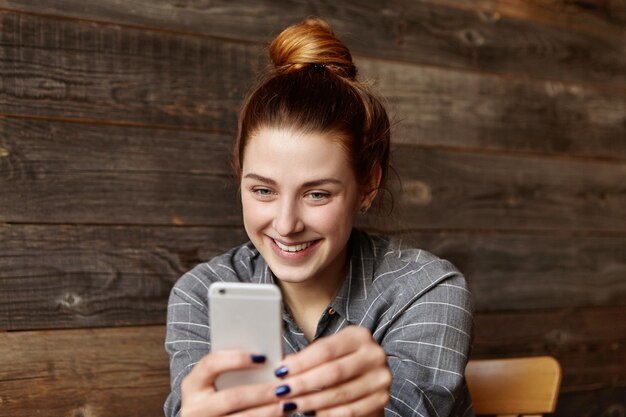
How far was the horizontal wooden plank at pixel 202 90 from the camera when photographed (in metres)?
1.34

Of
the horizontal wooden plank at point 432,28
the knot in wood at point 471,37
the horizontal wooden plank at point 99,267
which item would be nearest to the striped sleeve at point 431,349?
the horizontal wooden plank at point 99,267

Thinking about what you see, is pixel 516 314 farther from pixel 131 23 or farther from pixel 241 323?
pixel 241 323

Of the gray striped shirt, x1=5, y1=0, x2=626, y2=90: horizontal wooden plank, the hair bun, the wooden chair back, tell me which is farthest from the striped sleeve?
x1=5, y1=0, x2=626, y2=90: horizontal wooden plank

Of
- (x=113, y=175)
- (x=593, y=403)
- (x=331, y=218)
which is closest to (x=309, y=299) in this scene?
(x=331, y=218)

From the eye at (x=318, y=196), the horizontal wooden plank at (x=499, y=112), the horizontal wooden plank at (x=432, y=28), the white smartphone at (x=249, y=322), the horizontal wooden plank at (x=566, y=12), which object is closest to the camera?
the white smartphone at (x=249, y=322)

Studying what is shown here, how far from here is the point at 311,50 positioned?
1207 millimetres

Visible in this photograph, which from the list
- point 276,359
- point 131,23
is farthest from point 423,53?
point 276,359

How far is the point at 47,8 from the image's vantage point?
4.39 feet

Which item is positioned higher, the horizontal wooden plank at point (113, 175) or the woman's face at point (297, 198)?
the woman's face at point (297, 198)

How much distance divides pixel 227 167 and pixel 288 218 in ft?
1.57

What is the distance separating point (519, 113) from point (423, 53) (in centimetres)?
33

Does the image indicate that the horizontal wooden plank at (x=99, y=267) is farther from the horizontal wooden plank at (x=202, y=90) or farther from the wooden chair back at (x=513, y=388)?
the wooden chair back at (x=513, y=388)

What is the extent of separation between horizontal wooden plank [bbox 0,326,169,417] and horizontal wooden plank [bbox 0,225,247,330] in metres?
0.03

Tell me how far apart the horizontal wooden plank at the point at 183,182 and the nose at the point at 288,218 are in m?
0.45
